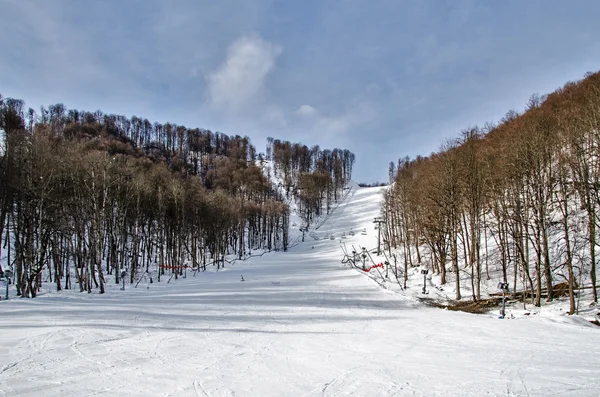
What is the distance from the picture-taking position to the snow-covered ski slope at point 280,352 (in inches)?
227

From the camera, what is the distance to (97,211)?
2011cm

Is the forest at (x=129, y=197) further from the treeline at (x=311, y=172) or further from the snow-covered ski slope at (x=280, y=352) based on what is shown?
the snow-covered ski slope at (x=280, y=352)

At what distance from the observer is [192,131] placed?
398 ft

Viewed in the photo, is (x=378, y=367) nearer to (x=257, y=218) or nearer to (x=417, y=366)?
(x=417, y=366)

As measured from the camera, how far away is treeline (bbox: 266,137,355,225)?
9400cm

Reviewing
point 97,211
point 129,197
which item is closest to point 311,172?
point 129,197

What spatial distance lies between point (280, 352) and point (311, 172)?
354 ft

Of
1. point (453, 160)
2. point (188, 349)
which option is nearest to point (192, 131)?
point (453, 160)

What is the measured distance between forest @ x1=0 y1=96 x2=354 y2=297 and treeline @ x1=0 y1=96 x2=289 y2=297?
0.40ft

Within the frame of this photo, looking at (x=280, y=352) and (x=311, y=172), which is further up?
(x=311, y=172)

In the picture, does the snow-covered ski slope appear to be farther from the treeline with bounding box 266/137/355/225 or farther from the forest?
the treeline with bounding box 266/137/355/225

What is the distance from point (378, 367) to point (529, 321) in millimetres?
9049

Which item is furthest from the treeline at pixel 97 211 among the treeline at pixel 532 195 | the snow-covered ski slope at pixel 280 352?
the treeline at pixel 532 195

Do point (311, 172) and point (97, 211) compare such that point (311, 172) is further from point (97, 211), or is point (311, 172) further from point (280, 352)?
point (280, 352)
